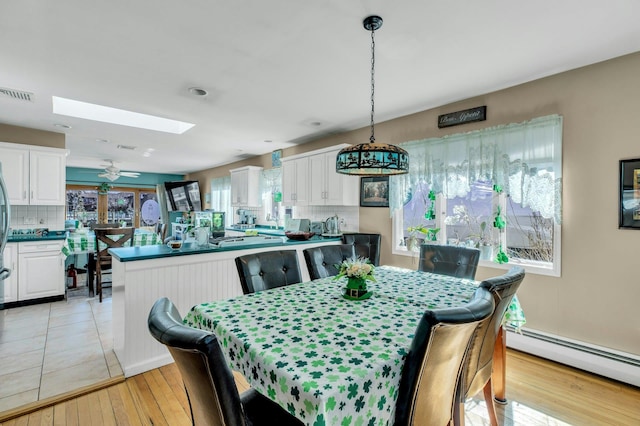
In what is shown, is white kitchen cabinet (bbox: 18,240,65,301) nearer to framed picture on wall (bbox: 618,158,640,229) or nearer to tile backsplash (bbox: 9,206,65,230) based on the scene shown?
tile backsplash (bbox: 9,206,65,230)

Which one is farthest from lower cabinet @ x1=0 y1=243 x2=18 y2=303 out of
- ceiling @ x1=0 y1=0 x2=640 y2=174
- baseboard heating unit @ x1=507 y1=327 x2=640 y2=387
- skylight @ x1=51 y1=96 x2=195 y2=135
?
baseboard heating unit @ x1=507 y1=327 x2=640 y2=387

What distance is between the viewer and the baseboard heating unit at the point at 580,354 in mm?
2357

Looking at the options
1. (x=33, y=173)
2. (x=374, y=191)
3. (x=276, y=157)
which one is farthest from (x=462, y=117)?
(x=33, y=173)

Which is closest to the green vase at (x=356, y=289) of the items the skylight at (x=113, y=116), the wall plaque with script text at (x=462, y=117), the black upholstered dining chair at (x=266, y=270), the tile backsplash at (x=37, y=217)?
the black upholstered dining chair at (x=266, y=270)

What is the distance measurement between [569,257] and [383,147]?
2.08 metres

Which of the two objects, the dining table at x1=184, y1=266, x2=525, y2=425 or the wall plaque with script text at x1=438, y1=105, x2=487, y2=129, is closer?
the dining table at x1=184, y1=266, x2=525, y2=425

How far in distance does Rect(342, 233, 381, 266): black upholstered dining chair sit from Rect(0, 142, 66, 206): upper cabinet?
14.2ft

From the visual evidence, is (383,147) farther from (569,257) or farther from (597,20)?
(569,257)

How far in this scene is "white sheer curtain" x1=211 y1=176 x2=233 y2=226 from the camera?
Result: 7902 millimetres

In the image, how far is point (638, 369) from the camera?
2.32 metres

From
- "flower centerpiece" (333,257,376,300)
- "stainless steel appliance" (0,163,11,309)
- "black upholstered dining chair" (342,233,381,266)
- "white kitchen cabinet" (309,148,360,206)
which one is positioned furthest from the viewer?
"white kitchen cabinet" (309,148,360,206)

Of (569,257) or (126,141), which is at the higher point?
(126,141)

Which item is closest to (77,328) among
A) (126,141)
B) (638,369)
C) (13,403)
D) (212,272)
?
(13,403)

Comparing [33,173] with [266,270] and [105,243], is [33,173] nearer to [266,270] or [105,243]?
[105,243]
